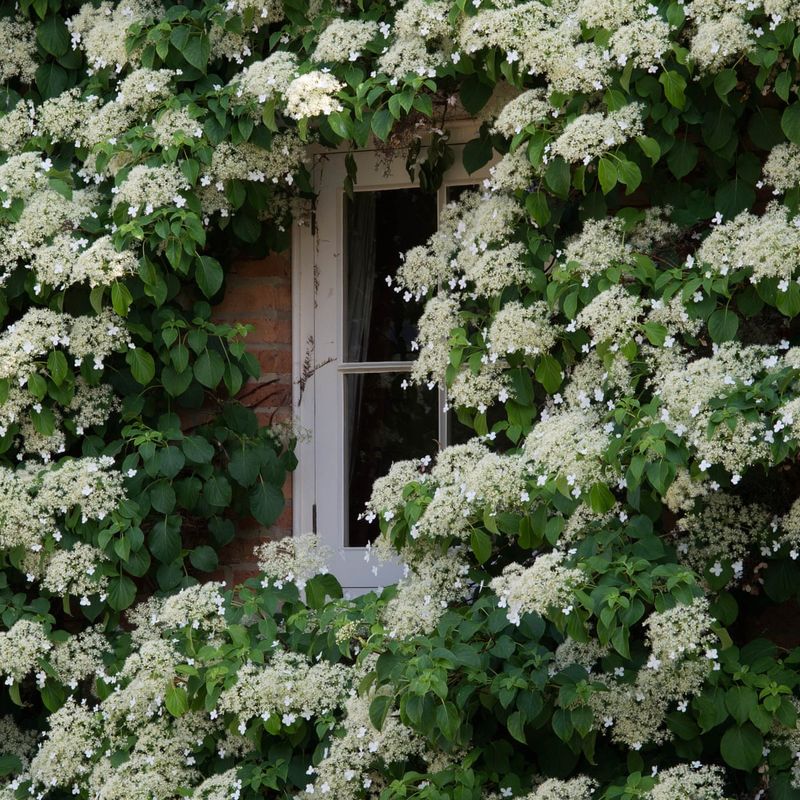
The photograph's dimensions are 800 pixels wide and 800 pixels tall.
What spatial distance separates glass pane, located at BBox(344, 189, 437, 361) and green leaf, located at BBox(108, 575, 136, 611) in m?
0.89

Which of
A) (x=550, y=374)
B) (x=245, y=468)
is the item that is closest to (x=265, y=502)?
(x=245, y=468)

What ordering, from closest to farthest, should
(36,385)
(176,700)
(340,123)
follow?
(176,700)
(340,123)
(36,385)

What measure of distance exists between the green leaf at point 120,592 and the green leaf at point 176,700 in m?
0.37

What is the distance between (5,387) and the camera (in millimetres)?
3863

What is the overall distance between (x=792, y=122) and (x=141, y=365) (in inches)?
71.2

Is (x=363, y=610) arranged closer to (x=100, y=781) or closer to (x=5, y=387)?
(x=100, y=781)

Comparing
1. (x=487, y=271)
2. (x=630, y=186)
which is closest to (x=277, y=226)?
(x=487, y=271)

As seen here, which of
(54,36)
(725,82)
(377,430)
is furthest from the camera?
(54,36)

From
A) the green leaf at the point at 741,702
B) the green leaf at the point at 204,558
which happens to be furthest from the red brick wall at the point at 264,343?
the green leaf at the point at 741,702

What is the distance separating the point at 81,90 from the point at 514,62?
1468mm

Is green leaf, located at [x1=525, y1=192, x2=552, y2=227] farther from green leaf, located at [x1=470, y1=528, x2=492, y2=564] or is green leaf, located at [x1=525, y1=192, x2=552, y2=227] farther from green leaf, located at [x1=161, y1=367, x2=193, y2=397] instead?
green leaf, located at [x1=161, y1=367, x2=193, y2=397]

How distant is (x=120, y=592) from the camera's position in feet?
12.8

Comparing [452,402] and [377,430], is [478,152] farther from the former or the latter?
[377,430]

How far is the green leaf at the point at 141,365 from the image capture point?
3938mm
